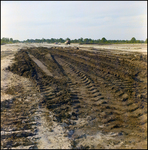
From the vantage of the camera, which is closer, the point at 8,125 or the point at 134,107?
the point at 8,125

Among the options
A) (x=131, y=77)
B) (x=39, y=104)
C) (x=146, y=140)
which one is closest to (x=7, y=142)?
(x=39, y=104)

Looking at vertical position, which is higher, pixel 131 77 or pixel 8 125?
pixel 131 77

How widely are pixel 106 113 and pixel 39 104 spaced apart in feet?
7.87

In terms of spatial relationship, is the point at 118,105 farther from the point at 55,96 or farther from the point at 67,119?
the point at 55,96

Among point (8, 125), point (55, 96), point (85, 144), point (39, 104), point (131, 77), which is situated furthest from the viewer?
point (131, 77)

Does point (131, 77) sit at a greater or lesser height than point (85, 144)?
greater

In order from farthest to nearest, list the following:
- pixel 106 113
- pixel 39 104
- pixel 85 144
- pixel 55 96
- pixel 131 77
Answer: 1. pixel 131 77
2. pixel 55 96
3. pixel 39 104
4. pixel 106 113
5. pixel 85 144

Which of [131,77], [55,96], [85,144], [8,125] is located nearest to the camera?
[85,144]

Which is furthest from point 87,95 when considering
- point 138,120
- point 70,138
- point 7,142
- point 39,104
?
point 7,142

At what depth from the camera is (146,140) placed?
4.42 metres

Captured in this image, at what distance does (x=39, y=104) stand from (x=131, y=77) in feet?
20.0

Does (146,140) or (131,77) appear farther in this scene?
(131,77)

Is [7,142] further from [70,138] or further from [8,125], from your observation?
[70,138]

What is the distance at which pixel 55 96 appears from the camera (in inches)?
310
